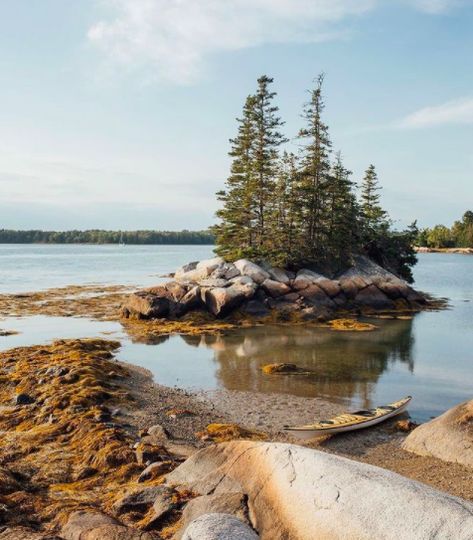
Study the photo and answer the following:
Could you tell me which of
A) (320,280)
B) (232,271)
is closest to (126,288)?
(232,271)

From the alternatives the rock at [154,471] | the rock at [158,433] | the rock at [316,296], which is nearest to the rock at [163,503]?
the rock at [154,471]

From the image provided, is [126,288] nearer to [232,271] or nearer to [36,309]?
[36,309]

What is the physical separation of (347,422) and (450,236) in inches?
7653

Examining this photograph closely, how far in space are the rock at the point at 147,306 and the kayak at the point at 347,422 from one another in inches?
895

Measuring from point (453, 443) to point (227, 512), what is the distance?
7566mm

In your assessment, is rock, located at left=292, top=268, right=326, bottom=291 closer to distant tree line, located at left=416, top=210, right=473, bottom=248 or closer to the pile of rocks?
the pile of rocks

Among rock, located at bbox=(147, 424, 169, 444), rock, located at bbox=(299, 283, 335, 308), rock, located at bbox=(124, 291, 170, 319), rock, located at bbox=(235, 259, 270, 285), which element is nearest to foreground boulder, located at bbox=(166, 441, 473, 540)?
rock, located at bbox=(147, 424, 169, 444)

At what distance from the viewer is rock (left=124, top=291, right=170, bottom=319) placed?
1441 inches

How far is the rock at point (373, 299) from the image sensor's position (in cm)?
4347

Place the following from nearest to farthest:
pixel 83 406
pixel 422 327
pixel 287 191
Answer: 1. pixel 83 406
2. pixel 422 327
3. pixel 287 191

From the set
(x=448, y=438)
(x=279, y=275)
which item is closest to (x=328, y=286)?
(x=279, y=275)

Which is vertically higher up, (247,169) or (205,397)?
(247,169)

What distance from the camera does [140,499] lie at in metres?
9.18

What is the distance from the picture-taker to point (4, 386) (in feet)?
63.2
